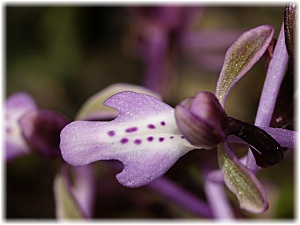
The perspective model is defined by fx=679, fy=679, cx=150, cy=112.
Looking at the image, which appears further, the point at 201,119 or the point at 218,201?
the point at 218,201

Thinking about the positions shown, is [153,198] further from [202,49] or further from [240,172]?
[240,172]

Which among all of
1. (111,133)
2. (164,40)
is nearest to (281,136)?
(111,133)

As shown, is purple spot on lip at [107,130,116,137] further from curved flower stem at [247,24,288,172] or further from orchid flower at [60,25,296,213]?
curved flower stem at [247,24,288,172]

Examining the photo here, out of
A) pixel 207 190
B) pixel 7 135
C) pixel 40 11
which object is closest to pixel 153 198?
pixel 207 190

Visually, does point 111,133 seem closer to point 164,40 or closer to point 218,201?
point 218,201

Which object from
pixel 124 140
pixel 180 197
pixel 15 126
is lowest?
pixel 180 197

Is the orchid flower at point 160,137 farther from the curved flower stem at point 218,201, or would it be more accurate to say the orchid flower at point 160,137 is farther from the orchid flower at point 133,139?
the curved flower stem at point 218,201
